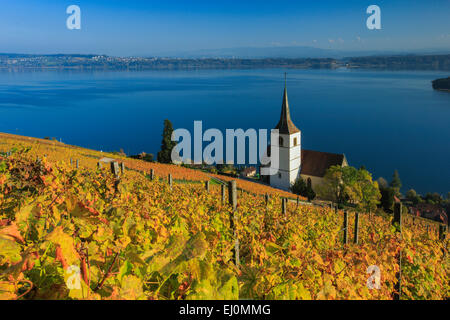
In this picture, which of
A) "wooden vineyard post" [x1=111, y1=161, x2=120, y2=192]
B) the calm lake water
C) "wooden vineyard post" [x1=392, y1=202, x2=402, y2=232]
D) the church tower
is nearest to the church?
the church tower

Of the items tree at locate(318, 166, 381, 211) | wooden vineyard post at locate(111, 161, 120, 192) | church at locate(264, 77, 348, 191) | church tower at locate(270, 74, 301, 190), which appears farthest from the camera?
church tower at locate(270, 74, 301, 190)

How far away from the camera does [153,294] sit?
129cm

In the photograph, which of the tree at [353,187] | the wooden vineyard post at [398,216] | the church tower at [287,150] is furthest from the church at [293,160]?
the wooden vineyard post at [398,216]

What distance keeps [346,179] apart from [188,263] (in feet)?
124

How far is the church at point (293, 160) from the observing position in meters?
44.2

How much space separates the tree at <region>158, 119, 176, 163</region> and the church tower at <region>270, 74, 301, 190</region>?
48.4 ft

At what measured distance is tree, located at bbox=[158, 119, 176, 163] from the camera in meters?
43.0

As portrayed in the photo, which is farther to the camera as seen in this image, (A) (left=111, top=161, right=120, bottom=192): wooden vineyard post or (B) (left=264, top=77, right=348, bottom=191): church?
(B) (left=264, top=77, right=348, bottom=191): church

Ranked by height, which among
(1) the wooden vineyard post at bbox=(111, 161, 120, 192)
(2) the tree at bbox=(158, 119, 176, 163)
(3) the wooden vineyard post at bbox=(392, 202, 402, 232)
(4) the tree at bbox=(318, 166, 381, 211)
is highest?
(1) the wooden vineyard post at bbox=(111, 161, 120, 192)

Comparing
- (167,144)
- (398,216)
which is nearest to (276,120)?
(167,144)

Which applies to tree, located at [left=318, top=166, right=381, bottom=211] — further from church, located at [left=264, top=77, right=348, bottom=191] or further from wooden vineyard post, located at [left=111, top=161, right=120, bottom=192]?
wooden vineyard post, located at [left=111, top=161, right=120, bottom=192]

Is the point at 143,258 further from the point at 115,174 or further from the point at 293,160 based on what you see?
the point at 293,160

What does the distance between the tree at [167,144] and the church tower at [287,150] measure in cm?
1474

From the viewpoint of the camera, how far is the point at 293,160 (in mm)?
45594
